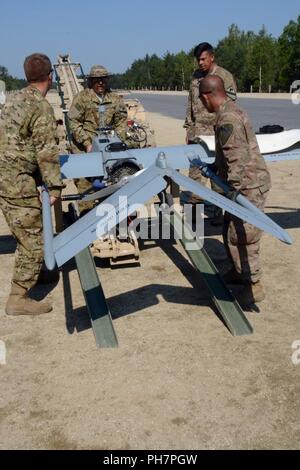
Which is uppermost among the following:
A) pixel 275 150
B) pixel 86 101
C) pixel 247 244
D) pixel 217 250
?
pixel 86 101

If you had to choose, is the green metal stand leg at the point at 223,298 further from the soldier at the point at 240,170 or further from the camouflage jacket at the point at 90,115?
the camouflage jacket at the point at 90,115

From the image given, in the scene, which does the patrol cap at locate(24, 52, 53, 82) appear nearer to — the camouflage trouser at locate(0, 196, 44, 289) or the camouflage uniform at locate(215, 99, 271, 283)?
Answer: the camouflage trouser at locate(0, 196, 44, 289)

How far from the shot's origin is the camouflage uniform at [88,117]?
305 inches

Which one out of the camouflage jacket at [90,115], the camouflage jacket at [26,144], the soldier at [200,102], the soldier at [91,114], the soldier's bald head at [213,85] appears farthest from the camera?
the camouflage jacket at [90,115]

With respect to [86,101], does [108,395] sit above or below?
below

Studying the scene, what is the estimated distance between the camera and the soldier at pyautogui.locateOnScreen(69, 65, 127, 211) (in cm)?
762

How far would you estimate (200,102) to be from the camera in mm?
7742

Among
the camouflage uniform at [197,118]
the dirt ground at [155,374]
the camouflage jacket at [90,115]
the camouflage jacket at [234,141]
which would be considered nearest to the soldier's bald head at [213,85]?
the camouflage jacket at [234,141]

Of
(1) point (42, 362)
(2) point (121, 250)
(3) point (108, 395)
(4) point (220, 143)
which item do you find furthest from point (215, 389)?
(2) point (121, 250)

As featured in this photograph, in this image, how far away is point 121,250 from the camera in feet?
20.7

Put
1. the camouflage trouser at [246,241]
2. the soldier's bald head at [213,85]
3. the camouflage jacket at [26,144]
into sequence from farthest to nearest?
the camouflage trouser at [246,241]
the camouflage jacket at [26,144]
the soldier's bald head at [213,85]

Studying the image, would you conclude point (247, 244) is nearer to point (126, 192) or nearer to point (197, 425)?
point (126, 192)

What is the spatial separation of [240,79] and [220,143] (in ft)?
260

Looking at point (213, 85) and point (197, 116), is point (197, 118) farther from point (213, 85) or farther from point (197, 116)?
point (213, 85)
